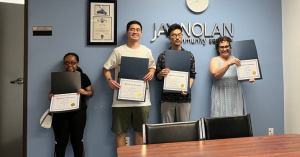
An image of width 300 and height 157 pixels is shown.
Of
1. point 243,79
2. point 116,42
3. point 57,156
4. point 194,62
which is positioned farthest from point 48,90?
point 243,79

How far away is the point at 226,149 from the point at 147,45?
5.95ft

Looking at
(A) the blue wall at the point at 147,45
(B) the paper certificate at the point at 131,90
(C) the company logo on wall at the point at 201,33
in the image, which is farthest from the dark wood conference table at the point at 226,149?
(C) the company logo on wall at the point at 201,33

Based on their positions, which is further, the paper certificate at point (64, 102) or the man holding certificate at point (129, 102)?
the man holding certificate at point (129, 102)

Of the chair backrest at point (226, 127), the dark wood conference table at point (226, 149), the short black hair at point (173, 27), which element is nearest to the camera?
the dark wood conference table at point (226, 149)

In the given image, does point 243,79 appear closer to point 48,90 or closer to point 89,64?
point 89,64

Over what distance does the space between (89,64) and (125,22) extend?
2.20 ft

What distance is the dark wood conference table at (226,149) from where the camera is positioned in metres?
1.19

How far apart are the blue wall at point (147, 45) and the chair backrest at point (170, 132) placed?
127 cm

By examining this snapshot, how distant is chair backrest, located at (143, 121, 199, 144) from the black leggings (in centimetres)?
124

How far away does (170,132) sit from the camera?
153cm

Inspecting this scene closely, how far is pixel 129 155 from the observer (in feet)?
3.88

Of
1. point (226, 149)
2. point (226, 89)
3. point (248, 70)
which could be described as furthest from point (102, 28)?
point (226, 149)

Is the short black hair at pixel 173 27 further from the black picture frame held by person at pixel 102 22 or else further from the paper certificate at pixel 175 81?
the black picture frame held by person at pixel 102 22

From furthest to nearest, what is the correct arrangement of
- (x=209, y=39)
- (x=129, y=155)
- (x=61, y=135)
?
(x=209, y=39) → (x=61, y=135) → (x=129, y=155)
